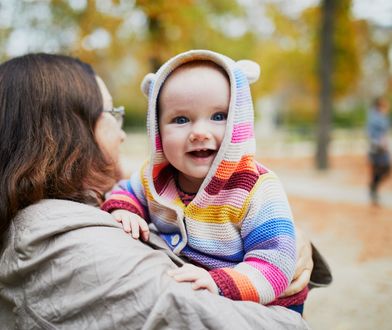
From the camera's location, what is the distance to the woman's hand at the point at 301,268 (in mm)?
1783

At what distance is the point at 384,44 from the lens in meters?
21.8

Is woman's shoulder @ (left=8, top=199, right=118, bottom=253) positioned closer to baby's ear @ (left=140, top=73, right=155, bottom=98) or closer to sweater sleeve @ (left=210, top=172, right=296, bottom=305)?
sweater sleeve @ (left=210, top=172, right=296, bottom=305)

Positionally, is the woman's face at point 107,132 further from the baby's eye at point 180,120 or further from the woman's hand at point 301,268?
the woman's hand at point 301,268

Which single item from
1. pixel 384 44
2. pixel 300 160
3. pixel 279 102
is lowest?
pixel 279 102

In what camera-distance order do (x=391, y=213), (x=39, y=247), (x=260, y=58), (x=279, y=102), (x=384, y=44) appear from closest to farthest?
(x=39, y=247), (x=391, y=213), (x=384, y=44), (x=260, y=58), (x=279, y=102)

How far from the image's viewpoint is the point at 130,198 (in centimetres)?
205

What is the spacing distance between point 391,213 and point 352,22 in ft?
43.5

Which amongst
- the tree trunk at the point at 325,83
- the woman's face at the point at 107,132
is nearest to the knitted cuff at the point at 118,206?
the woman's face at the point at 107,132

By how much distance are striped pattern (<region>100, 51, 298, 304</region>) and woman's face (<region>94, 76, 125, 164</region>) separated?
13.5 inches

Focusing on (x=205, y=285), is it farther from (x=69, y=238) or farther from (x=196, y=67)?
(x=196, y=67)

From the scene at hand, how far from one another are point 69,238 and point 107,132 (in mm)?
731

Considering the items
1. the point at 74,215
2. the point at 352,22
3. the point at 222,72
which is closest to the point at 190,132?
the point at 222,72

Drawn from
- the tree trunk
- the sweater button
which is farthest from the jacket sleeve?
the tree trunk

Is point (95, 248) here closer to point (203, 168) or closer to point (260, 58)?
point (203, 168)
